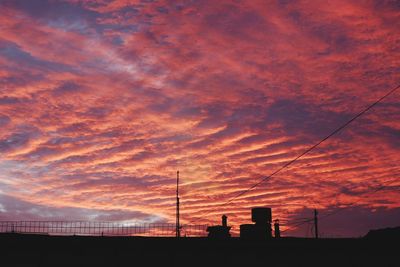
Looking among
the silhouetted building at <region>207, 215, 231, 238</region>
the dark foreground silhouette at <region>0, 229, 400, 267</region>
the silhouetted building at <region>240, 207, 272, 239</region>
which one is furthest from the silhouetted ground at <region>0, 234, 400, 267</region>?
the silhouetted building at <region>207, 215, 231, 238</region>

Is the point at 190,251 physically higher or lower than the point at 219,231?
lower

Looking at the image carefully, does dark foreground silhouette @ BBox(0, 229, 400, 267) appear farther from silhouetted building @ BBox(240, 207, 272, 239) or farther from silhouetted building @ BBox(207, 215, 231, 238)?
silhouetted building @ BBox(207, 215, 231, 238)

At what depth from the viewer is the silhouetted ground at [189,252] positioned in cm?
1805

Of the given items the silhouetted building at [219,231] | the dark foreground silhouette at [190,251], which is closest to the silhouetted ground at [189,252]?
the dark foreground silhouette at [190,251]

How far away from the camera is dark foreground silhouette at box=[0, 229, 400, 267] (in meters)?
18.0

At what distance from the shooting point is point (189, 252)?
63.7 feet

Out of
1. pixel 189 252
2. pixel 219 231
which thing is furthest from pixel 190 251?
pixel 219 231

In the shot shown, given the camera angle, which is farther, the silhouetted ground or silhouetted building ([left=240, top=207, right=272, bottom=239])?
silhouetted building ([left=240, top=207, right=272, bottom=239])

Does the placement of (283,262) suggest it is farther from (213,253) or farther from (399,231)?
(399,231)

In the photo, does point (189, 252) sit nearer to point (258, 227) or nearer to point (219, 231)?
point (219, 231)

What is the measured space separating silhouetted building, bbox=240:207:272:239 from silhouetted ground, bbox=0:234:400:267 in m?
2.17

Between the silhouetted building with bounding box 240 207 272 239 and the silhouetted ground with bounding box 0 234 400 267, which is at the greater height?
the silhouetted building with bounding box 240 207 272 239

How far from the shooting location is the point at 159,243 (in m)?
19.2

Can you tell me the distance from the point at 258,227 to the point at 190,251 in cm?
470
